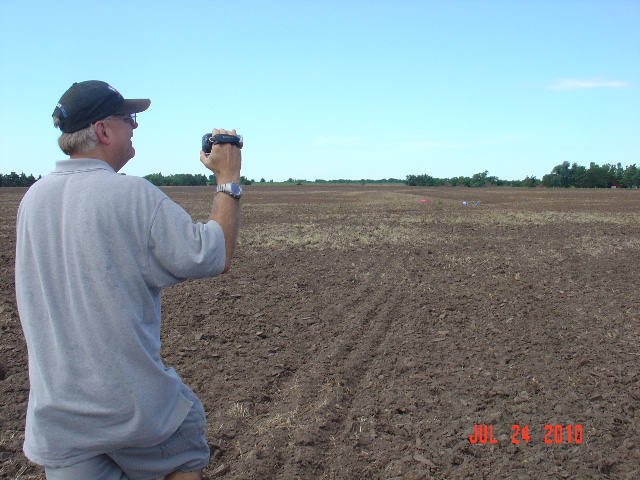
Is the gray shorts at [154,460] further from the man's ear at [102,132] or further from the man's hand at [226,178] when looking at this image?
the man's ear at [102,132]

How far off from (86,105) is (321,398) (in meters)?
3.42

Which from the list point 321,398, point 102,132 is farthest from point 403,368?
point 102,132

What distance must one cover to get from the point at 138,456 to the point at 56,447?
0.86 ft

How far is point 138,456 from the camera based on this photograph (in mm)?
1928

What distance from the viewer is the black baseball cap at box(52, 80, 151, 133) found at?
1869mm

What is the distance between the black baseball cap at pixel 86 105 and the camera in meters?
1.87

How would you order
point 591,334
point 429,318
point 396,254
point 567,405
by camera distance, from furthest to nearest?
point 396,254 → point 429,318 → point 591,334 → point 567,405

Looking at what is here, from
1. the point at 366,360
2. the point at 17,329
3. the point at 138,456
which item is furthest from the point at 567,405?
the point at 17,329

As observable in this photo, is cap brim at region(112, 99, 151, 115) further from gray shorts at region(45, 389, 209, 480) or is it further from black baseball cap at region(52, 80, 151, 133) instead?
gray shorts at region(45, 389, 209, 480)

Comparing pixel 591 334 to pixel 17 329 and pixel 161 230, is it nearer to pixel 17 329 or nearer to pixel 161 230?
pixel 161 230

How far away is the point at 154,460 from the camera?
6.41ft

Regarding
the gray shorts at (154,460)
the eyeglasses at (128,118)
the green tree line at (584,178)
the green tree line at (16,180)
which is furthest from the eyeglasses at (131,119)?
the green tree line at (584,178)

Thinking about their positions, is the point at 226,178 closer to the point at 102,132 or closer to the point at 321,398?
the point at 102,132
